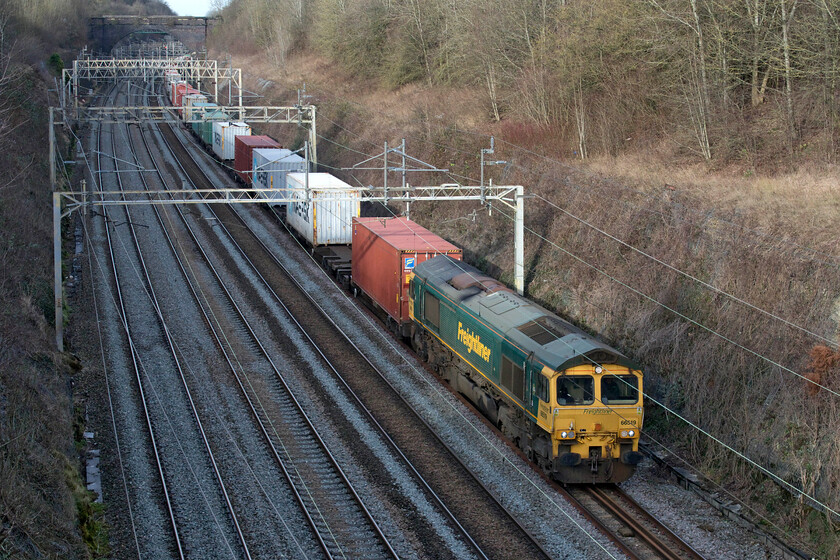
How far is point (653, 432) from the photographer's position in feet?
60.7

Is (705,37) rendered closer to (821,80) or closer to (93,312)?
(821,80)

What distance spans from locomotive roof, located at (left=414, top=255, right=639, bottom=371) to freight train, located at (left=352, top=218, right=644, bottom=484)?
2cm

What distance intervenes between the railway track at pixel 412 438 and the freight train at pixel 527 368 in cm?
144

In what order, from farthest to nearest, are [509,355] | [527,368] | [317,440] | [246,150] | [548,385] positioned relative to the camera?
[246,150] < [317,440] < [509,355] < [527,368] < [548,385]

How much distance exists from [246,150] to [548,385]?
32803 mm

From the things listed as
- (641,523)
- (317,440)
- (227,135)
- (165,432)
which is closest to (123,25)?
(227,135)

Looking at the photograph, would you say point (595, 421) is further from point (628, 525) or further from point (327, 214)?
point (327, 214)

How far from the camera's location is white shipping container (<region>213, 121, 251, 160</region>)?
51594 mm

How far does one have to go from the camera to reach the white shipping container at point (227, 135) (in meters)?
51.6

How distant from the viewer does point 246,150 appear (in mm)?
44656

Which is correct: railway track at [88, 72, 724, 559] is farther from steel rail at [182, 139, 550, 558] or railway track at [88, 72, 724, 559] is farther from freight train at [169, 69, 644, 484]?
freight train at [169, 69, 644, 484]

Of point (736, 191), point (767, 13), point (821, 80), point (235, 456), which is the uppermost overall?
point (767, 13)

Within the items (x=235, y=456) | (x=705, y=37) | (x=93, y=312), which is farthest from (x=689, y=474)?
(x=93, y=312)

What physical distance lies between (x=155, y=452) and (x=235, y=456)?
1674mm
